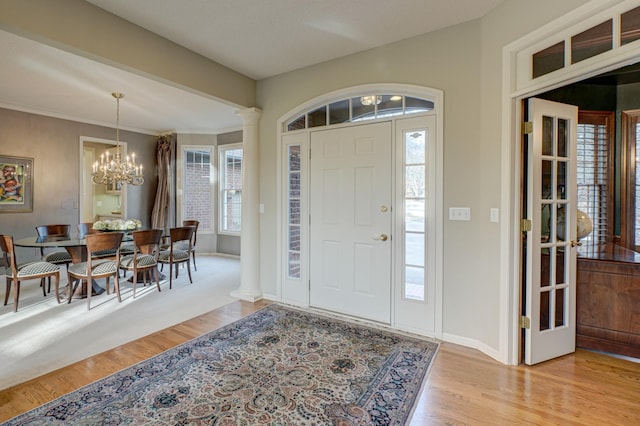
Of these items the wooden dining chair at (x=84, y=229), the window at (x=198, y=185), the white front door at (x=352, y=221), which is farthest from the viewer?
the window at (x=198, y=185)

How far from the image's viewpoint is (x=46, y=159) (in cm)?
552

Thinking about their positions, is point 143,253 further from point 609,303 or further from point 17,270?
→ point 609,303

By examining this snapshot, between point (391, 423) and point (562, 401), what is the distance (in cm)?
118

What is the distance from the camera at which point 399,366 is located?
242cm

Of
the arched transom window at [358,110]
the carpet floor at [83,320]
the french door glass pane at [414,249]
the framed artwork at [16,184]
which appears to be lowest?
the carpet floor at [83,320]

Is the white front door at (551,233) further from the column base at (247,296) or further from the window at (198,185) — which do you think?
the window at (198,185)

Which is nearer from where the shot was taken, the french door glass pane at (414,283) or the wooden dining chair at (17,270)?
the french door glass pane at (414,283)

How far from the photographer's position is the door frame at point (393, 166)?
2879 millimetres

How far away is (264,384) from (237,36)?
3055 millimetres

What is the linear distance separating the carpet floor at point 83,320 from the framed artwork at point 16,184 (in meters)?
1.46

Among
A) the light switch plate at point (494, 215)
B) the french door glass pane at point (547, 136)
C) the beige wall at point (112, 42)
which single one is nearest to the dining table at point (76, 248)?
the beige wall at point (112, 42)

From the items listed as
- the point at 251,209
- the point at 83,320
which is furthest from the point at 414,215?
the point at 83,320

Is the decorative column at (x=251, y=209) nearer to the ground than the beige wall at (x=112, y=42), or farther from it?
nearer to the ground

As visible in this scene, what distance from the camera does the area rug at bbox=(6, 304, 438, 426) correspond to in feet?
6.06
